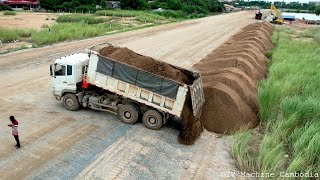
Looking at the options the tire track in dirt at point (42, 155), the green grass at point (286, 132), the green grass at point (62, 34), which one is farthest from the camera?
the green grass at point (62, 34)

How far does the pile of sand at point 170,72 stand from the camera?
11.5 meters

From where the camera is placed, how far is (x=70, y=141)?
10930 millimetres

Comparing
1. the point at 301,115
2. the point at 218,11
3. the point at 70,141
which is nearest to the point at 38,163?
the point at 70,141

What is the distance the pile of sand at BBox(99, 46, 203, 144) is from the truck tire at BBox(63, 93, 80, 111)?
206cm

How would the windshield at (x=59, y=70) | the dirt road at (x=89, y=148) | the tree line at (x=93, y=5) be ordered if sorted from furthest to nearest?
the tree line at (x=93, y=5), the windshield at (x=59, y=70), the dirt road at (x=89, y=148)

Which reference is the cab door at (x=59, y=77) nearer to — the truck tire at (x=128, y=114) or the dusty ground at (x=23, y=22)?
the truck tire at (x=128, y=114)

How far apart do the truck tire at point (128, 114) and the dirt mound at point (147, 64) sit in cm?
151

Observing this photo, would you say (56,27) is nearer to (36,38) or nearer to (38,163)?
(36,38)

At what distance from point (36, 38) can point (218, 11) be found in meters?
121

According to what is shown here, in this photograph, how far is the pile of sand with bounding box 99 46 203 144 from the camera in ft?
37.6

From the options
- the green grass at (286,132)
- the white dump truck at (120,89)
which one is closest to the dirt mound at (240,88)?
the green grass at (286,132)

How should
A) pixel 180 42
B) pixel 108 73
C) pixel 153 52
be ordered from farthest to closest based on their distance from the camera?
1. pixel 180 42
2. pixel 153 52
3. pixel 108 73

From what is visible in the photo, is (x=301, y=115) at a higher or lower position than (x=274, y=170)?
higher

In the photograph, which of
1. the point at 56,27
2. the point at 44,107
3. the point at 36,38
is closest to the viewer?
the point at 44,107
